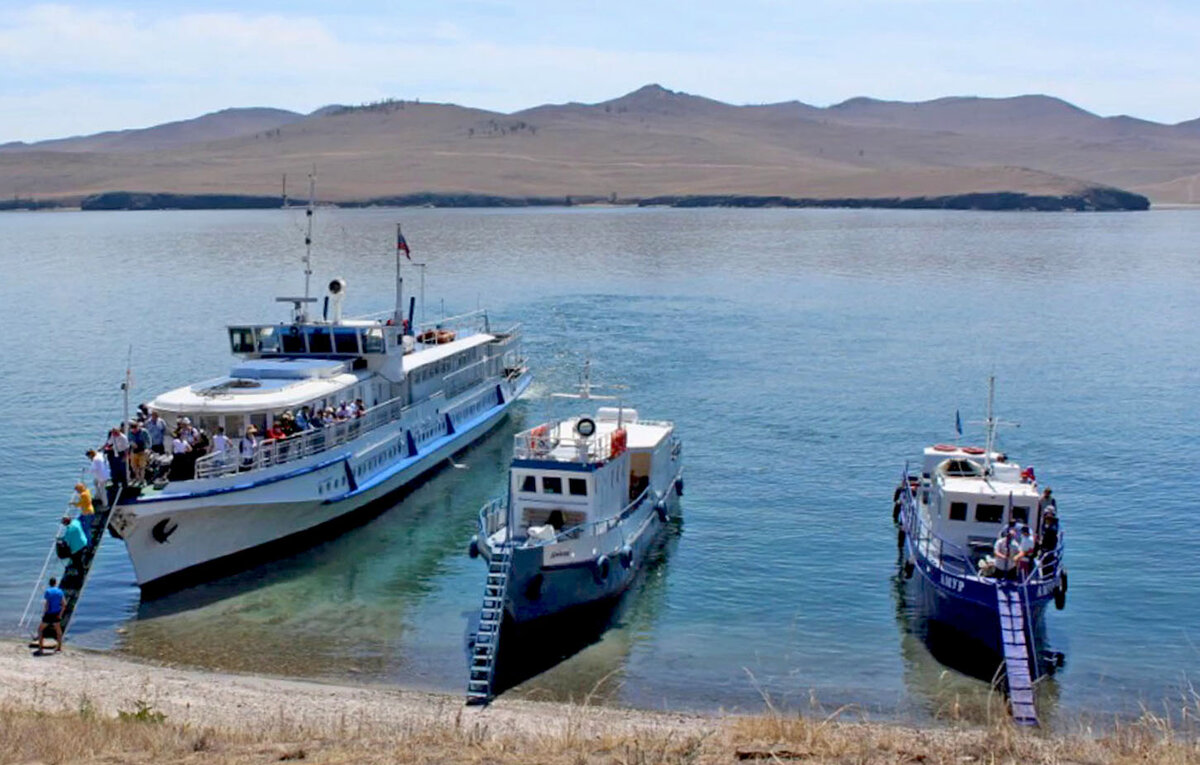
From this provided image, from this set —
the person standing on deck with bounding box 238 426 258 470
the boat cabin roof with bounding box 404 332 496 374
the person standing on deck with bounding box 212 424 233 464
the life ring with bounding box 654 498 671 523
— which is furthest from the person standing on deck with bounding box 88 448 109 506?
the life ring with bounding box 654 498 671 523

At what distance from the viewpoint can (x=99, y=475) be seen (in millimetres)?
26266

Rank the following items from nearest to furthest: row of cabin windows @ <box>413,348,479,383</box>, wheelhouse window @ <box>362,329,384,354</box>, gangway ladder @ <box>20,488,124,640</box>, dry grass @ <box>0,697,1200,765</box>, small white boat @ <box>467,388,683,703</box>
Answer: dry grass @ <box>0,697,1200,765</box>, small white boat @ <box>467,388,683,703</box>, gangway ladder @ <box>20,488,124,640</box>, wheelhouse window @ <box>362,329,384,354</box>, row of cabin windows @ <box>413,348,479,383</box>

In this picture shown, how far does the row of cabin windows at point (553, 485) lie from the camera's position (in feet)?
86.9

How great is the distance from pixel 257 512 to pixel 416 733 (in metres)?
12.8

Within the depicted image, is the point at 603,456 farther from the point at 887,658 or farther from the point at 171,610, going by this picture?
the point at 171,610

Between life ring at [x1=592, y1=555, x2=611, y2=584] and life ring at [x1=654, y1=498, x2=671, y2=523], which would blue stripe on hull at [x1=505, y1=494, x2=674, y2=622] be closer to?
life ring at [x1=592, y1=555, x2=611, y2=584]

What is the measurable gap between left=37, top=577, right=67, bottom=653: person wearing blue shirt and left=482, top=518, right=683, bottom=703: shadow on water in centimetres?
729

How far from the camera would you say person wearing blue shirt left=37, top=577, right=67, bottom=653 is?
2303cm

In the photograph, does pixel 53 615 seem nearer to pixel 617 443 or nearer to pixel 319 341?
pixel 617 443

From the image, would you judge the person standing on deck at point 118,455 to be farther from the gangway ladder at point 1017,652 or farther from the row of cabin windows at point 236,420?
the gangway ladder at point 1017,652

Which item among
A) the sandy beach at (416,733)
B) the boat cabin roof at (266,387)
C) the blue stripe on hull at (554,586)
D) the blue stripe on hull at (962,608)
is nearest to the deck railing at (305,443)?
the boat cabin roof at (266,387)

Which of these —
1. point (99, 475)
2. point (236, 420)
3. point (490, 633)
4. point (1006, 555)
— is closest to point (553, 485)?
point (490, 633)

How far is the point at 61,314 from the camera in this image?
69.4 meters

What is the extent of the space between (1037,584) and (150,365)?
37.8m
